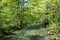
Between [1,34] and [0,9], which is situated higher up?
[0,9]

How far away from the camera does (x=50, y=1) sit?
11914 mm

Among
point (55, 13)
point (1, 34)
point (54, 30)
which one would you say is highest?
point (55, 13)

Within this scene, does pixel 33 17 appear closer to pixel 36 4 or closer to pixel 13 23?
pixel 36 4

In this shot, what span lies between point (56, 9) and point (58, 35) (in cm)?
153

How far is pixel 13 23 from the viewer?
1490 centimetres

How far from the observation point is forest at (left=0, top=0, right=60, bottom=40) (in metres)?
11.4

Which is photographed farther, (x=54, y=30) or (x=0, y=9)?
(x=0, y=9)

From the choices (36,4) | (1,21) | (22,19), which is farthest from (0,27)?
(36,4)

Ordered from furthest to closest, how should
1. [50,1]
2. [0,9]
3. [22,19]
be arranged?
[22,19]
[0,9]
[50,1]

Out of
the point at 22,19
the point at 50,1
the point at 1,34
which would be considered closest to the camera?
the point at 50,1

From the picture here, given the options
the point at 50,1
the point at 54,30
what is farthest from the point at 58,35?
the point at 50,1

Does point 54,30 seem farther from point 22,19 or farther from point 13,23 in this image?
point 22,19

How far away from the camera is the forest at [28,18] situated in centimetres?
1139

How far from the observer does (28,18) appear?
1812cm
